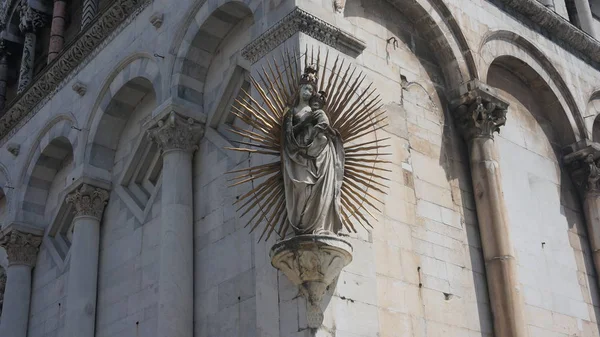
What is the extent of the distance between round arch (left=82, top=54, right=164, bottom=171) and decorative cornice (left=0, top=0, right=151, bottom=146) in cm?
95

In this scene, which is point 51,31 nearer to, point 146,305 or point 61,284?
point 61,284

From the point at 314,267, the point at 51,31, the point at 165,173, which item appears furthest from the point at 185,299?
the point at 51,31

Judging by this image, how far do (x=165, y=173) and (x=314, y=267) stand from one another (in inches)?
147

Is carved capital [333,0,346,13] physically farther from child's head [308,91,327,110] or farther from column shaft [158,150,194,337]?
column shaft [158,150,194,337]

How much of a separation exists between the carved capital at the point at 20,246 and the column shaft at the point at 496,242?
25.5ft

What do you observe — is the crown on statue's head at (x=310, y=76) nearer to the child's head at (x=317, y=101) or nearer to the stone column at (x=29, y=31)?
the child's head at (x=317, y=101)

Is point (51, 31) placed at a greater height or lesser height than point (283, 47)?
greater

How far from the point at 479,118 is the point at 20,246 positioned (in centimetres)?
815

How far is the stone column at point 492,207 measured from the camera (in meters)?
10.1

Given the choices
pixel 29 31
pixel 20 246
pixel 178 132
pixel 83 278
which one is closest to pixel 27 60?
pixel 29 31

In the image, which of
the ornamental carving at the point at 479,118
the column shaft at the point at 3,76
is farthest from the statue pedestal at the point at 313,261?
the column shaft at the point at 3,76

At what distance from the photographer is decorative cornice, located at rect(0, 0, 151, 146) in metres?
13.1

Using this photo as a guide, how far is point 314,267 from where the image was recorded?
309 inches

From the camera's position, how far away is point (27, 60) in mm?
17438
